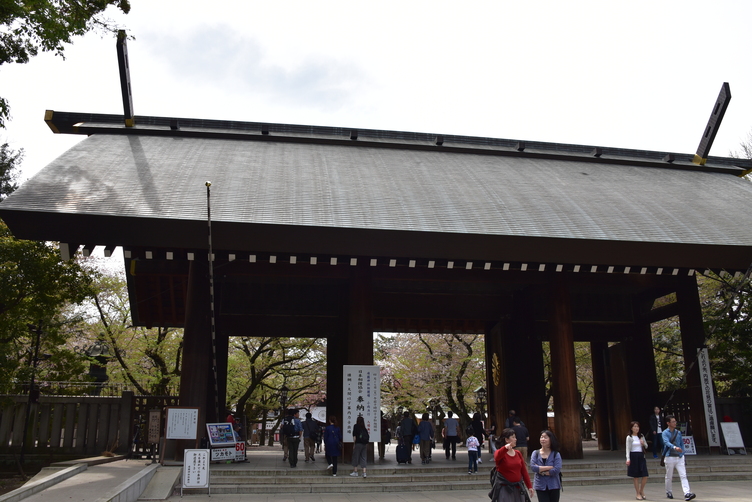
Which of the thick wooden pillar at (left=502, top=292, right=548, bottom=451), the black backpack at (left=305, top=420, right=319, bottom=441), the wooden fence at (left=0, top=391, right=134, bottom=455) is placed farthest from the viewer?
the thick wooden pillar at (left=502, top=292, right=548, bottom=451)

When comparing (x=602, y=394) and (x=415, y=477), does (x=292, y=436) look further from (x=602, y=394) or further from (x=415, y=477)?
(x=602, y=394)

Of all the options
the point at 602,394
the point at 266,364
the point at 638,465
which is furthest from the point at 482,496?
the point at 266,364

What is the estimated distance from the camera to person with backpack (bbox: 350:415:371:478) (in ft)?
39.4

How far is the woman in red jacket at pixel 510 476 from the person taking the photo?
19.8 ft

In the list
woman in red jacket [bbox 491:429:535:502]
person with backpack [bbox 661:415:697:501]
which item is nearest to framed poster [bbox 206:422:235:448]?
woman in red jacket [bbox 491:429:535:502]

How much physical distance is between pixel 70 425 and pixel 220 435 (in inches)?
215

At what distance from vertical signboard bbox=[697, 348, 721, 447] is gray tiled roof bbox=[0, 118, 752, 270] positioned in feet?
11.7

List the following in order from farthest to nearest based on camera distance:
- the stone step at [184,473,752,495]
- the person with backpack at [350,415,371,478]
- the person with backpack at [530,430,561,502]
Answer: the person with backpack at [350,415,371,478] < the stone step at [184,473,752,495] < the person with backpack at [530,430,561,502]

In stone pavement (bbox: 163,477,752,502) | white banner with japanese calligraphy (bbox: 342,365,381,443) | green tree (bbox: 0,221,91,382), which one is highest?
green tree (bbox: 0,221,91,382)

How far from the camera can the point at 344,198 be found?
13812 millimetres

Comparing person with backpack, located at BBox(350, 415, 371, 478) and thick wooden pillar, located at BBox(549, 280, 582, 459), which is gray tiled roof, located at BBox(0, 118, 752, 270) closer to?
thick wooden pillar, located at BBox(549, 280, 582, 459)

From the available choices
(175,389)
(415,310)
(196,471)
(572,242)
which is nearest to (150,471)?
(196,471)

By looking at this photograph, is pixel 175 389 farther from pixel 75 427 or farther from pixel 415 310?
pixel 415 310

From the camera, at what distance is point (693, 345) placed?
15719mm
